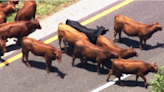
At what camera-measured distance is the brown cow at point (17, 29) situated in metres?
17.2

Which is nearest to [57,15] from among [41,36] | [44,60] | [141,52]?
[41,36]

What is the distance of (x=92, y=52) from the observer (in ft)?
52.2

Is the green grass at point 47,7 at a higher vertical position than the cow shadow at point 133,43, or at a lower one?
higher

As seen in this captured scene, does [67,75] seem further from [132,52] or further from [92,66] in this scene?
[132,52]

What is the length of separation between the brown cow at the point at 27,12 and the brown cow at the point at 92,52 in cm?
322

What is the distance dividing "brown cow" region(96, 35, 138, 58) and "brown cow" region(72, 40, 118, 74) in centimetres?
39

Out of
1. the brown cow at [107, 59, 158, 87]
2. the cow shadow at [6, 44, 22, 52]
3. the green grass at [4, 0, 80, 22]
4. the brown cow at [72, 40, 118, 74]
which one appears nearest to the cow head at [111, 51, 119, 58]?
the brown cow at [72, 40, 118, 74]

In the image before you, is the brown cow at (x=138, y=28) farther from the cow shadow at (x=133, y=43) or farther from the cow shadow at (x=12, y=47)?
the cow shadow at (x=12, y=47)

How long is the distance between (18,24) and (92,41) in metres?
2.93

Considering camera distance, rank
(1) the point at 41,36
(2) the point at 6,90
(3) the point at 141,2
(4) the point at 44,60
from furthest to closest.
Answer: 1. (3) the point at 141,2
2. (1) the point at 41,36
3. (4) the point at 44,60
4. (2) the point at 6,90

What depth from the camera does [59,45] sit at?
685 inches

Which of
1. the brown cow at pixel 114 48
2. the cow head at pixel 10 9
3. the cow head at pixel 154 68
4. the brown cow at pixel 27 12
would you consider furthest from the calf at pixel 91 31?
the cow head at pixel 10 9

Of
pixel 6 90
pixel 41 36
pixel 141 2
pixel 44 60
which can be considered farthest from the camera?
pixel 141 2

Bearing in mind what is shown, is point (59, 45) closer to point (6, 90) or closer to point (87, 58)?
point (87, 58)
